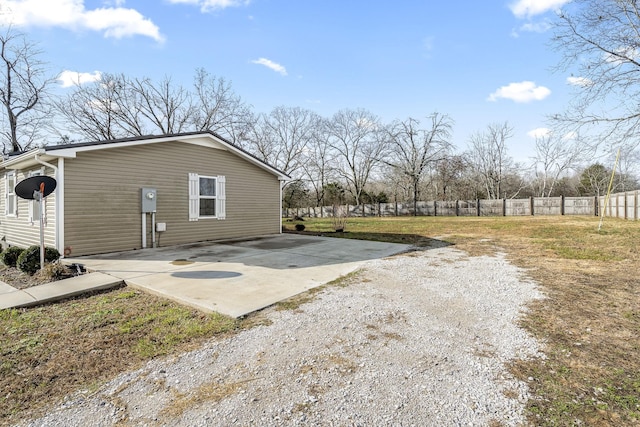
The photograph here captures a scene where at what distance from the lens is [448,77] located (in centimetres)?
1276

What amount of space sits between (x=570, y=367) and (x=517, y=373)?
0.42 meters

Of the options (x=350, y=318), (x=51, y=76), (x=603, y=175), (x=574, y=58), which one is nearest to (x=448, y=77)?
(x=574, y=58)

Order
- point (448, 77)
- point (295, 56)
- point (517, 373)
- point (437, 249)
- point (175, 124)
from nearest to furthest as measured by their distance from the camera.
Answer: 1. point (517, 373)
2. point (437, 249)
3. point (448, 77)
4. point (295, 56)
5. point (175, 124)

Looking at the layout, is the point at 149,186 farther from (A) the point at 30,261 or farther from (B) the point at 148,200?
(A) the point at 30,261

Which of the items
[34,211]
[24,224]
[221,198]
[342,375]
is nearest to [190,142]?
[221,198]

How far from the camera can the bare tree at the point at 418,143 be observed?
28828mm

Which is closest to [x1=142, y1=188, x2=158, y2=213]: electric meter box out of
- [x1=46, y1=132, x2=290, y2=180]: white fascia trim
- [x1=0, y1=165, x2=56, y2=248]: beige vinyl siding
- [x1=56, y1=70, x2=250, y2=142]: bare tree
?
[x1=46, y1=132, x2=290, y2=180]: white fascia trim

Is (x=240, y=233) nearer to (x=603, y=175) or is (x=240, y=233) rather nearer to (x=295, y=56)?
(x=295, y=56)

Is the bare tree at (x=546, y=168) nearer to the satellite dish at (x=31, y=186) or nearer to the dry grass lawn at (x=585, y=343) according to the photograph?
the dry grass lawn at (x=585, y=343)

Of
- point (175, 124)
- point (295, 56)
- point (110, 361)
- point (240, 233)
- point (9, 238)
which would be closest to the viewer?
point (110, 361)

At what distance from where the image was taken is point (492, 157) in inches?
1243

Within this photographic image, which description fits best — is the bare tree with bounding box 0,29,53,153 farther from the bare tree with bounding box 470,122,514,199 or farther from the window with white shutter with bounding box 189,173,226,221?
the bare tree with bounding box 470,122,514,199

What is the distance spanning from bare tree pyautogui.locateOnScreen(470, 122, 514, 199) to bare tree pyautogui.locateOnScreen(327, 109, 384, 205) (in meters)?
10.2

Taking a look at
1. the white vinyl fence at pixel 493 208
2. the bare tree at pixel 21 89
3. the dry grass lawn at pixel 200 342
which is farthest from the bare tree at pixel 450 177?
the bare tree at pixel 21 89
